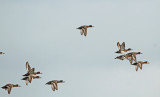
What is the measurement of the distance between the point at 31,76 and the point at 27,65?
76.6 inches

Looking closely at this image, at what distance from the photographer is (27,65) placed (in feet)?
653

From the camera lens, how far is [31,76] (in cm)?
19912
